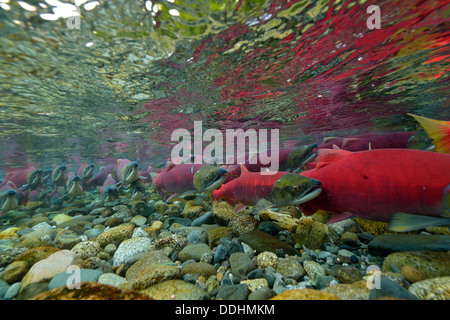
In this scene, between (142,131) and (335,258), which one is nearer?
(335,258)

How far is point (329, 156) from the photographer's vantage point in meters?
3.01

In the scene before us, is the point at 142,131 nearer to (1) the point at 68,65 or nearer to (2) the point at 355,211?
(1) the point at 68,65

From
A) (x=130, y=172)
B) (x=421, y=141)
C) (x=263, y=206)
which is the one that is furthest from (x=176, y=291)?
(x=421, y=141)

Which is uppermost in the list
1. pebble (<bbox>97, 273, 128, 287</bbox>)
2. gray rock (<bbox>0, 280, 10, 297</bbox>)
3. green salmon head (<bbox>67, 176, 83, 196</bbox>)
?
green salmon head (<bbox>67, 176, 83, 196</bbox>)

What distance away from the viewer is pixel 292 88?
7992 mm

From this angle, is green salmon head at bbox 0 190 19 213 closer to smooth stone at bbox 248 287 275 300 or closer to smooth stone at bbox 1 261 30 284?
smooth stone at bbox 1 261 30 284

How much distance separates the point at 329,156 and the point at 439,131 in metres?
1.82

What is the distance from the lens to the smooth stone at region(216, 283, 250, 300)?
7.52ft

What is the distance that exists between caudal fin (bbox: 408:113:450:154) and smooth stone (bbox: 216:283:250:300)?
372cm

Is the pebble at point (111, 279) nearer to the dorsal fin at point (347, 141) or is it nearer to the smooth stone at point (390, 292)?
the smooth stone at point (390, 292)

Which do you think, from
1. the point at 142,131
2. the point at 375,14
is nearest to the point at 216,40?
the point at 375,14

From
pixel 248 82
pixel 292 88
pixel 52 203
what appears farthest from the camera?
pixel 52 203

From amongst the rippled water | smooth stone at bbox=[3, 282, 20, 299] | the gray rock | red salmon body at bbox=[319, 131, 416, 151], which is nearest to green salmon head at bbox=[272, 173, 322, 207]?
red salmon body at bbox=[319, 131, 416, 151]

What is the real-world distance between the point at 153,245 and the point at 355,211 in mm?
3888
